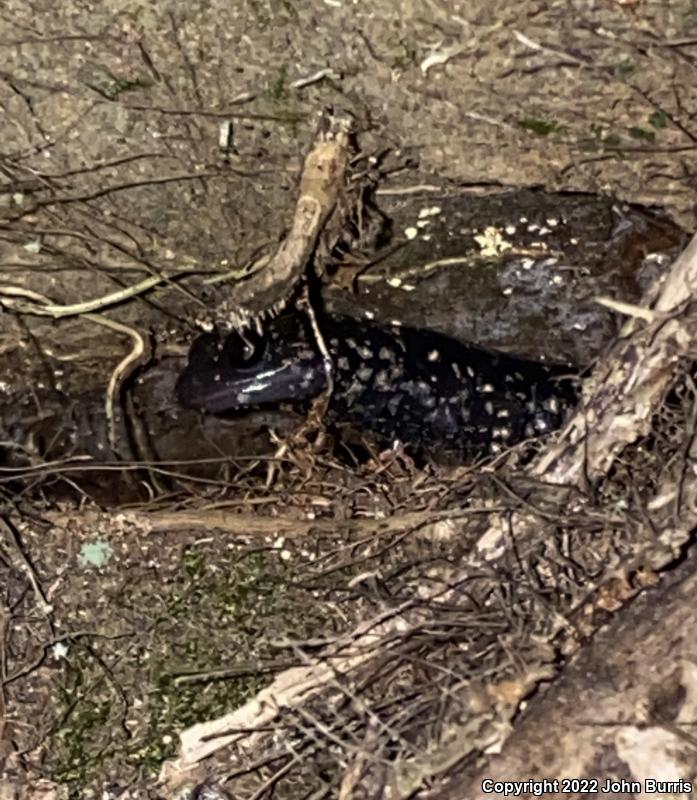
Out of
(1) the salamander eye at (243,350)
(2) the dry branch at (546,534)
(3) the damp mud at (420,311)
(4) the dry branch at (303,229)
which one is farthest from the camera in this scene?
(3) the damp mud at (420,311)

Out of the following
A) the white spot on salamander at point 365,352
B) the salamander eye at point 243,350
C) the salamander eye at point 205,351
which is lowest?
the salamander eye at point 205,351

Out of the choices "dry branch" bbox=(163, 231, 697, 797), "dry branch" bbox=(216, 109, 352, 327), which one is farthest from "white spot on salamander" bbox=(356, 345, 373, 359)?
"dry branch" bbox=(163, 231, 697, 797)

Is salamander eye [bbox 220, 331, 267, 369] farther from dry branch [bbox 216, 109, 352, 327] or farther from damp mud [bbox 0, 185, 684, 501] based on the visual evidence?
damp mud [bbox 0, 185, 684, 501]

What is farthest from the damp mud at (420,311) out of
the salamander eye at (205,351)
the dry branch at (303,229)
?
the dry branch at (303,229)

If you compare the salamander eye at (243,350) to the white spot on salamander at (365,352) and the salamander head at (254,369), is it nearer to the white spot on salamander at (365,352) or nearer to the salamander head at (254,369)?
the salamander head at (254,369)

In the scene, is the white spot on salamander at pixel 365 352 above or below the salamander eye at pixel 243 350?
above

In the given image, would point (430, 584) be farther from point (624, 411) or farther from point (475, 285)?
point (475, 285)

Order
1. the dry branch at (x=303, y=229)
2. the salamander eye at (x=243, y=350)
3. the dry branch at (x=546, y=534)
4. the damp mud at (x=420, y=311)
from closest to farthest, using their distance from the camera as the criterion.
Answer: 1. the dry branch at (x=546, y=534)
2. the dry branch at (x=303, y=229)
3. the salamander eye at (x=243, y=350)
4. the damp mud at (x=420, y=311)

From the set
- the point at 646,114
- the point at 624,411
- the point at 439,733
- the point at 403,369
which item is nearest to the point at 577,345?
the point at 403,369
